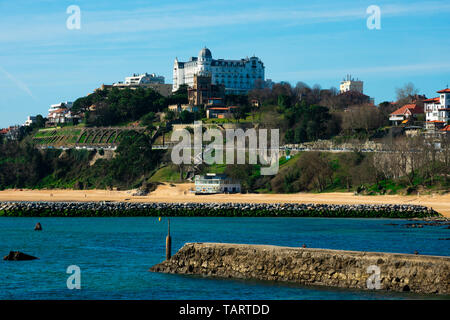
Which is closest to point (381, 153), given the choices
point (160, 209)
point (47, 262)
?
point (160, 209)

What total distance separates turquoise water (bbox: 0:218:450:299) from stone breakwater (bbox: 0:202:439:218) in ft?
8.92

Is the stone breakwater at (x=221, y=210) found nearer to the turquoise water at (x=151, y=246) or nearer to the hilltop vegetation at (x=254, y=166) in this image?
the turquoise water at (x=151, y=246)

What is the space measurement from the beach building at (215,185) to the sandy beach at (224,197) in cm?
155

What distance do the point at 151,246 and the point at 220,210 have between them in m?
30.7

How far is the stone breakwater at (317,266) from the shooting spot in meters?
28.0

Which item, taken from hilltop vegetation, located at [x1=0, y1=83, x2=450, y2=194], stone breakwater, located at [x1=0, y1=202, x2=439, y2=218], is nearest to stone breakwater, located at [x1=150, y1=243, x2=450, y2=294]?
stone breakwater, located at [x1=0, y1=202, x2=439, y2=218]

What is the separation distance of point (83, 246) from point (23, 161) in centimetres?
9487

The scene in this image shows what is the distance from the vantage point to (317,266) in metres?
30.3

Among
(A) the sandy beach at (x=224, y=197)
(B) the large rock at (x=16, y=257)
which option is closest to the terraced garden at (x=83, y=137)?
(A) the sandy beach at (x=224, y=197)

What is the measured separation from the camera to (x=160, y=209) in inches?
3162

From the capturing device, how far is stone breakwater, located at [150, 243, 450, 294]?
28.0 metres

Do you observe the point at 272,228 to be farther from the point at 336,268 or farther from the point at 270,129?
the point at 270,129

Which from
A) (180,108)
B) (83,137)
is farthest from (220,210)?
(180,108)

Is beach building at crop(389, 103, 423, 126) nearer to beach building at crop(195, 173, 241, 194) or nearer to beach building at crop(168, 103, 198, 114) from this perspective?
beach building at crop(195, 173, 241, 194)
